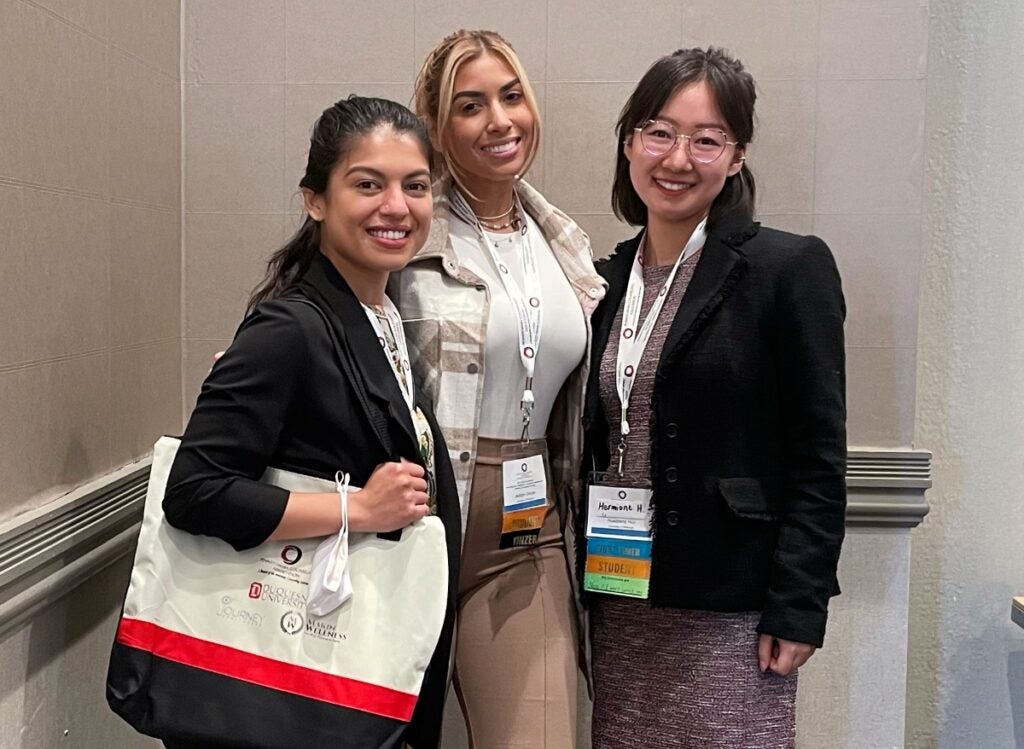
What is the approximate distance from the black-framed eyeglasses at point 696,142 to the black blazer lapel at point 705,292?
15 cm

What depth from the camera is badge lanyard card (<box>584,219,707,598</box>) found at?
5.69 feet

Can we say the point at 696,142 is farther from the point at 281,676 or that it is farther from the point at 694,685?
the point at 281,676

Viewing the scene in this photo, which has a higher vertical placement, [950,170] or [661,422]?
[950,170]

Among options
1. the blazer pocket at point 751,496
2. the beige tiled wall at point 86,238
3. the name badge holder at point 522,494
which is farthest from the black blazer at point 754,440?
the beige tiled wall at point 86,238

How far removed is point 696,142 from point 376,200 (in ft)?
1.88

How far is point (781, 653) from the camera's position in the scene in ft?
5.47

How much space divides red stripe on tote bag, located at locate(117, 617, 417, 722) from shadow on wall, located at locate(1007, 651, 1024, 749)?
1.83 metres

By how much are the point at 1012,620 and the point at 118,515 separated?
2.14m

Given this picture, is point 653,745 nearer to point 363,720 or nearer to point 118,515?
point 363,720

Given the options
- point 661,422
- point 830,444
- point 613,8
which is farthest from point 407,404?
point 613,8

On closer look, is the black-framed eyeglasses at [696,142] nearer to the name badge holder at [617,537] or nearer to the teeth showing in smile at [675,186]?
the teeth showing in smile at [675,186]

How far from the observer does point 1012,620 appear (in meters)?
2.51

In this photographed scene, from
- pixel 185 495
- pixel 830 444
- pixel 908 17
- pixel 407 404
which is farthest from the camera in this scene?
pixel 908 17

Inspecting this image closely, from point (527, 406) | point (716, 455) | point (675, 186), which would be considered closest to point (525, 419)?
point (527, 406)
